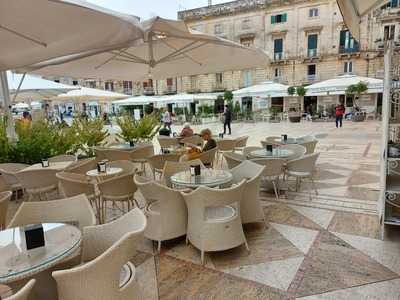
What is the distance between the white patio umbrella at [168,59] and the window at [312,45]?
2135 cm

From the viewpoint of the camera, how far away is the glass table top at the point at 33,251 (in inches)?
61.1

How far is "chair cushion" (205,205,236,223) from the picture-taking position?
8.91ft

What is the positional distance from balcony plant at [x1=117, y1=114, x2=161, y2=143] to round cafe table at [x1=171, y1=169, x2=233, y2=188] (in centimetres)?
416

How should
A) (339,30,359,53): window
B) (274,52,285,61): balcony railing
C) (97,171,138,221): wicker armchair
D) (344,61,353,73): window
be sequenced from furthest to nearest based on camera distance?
1. (274,52,285,61): balcony railing
2. (344,61,353,73): window
3. (339,30,359,53): window
4. (97,171,138,221): wicker armchair

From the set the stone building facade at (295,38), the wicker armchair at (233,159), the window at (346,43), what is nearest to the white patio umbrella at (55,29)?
the wicker armchair at (233,159)

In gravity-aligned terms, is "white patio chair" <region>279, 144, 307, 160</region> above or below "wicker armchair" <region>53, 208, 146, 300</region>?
above

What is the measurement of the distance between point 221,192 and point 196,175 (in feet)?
2.79

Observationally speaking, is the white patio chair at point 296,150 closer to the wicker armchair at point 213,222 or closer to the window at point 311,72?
the wicker armchair at point 213,222

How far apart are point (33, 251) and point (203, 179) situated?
1.84 metres

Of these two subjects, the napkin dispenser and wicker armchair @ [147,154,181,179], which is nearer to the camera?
the napkin dispenser

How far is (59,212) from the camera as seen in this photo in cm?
234

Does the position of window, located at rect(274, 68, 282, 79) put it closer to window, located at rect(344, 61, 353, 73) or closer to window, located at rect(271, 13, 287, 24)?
window, located at rect(271, 13, 287, 24)

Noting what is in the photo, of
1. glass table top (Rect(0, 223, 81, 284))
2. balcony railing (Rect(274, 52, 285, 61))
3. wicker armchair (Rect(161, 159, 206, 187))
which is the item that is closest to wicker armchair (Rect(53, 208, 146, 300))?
glass table top (Rect(0, 223, 81, 284))

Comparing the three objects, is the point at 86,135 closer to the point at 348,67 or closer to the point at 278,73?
the point at 278,73
